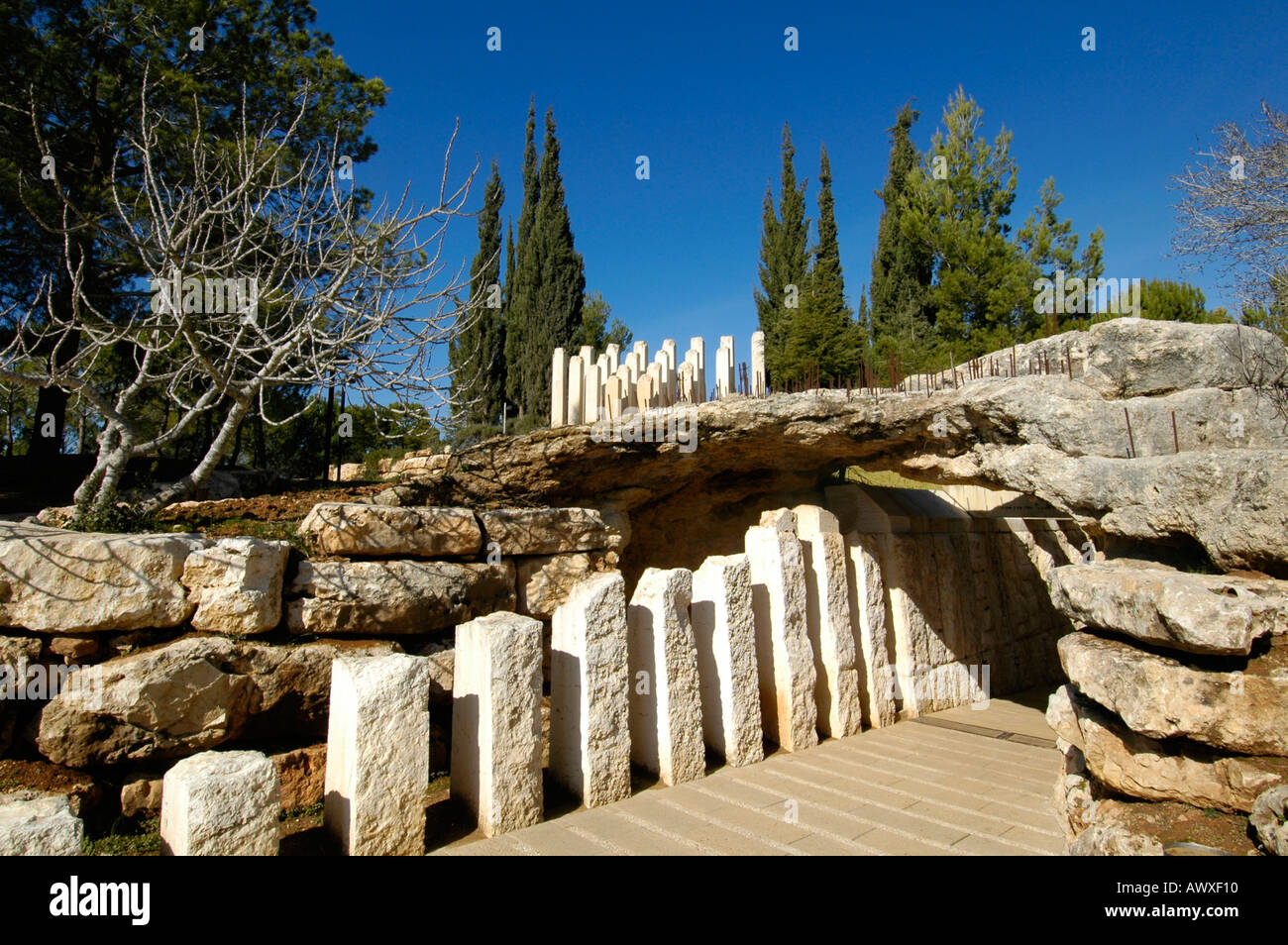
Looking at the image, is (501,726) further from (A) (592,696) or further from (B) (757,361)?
(B) (757,361)

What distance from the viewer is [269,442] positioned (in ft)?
57.2

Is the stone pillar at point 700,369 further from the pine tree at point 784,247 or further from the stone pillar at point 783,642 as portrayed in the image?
the pine tree at point 784,247

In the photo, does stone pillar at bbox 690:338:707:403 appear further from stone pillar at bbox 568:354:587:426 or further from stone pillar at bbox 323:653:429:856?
stone pillar at bbox 323:653:429:856

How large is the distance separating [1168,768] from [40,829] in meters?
5.26

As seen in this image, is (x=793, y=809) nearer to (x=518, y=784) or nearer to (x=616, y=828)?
(x=616, y=828)

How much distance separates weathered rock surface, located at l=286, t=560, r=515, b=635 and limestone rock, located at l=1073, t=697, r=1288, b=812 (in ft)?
14.3

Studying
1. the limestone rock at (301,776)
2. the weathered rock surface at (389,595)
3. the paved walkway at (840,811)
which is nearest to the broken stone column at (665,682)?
the paved walkway at (840,811)

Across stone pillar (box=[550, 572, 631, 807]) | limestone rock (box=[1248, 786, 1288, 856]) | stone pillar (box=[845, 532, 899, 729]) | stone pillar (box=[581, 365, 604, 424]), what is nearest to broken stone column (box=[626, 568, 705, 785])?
stone pillar (box=[550, 572, 631, 807])

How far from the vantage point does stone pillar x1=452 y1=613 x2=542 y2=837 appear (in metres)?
4.21

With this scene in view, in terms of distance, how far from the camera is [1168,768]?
361 cm

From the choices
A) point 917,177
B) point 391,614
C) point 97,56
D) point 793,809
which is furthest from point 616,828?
point 917,177

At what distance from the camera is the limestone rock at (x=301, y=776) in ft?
14.9

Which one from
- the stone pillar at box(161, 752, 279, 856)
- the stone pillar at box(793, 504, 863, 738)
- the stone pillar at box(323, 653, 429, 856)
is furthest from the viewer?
the stone pillar at box(793, 504, 863, 738)
